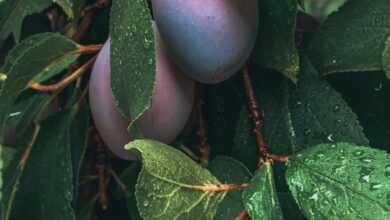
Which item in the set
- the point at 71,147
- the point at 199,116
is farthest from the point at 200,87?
the point at 71,147

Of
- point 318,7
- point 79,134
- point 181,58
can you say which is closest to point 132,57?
point 181,58

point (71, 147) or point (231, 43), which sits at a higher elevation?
point (231, 43)

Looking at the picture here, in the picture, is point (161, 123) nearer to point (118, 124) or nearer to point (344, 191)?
point (118, 124)

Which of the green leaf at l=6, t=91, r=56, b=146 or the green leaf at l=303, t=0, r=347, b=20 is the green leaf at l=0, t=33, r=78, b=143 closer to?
the green leaf at l=6, t=91, r=56, b=146

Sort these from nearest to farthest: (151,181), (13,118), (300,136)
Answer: (151,181) < (300,136) < (13,118)

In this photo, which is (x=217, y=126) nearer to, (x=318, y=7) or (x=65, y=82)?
(x=65, y=82)

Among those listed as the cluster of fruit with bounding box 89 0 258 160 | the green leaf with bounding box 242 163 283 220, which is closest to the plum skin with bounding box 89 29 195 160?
the cluster of fruit with bounding box 89 0 258 160
